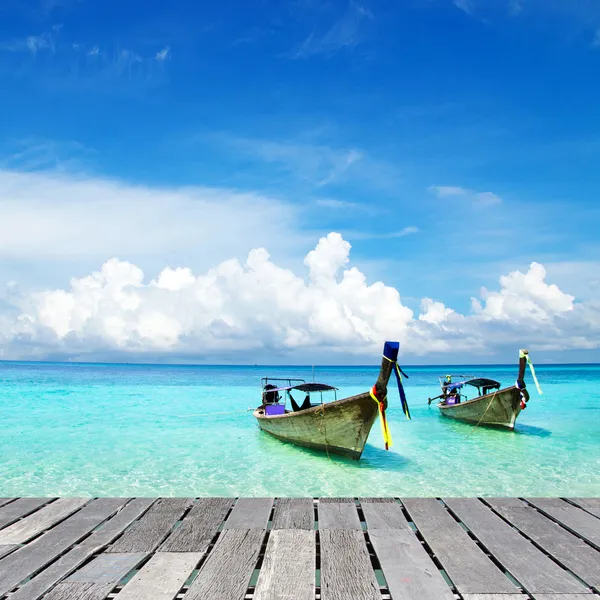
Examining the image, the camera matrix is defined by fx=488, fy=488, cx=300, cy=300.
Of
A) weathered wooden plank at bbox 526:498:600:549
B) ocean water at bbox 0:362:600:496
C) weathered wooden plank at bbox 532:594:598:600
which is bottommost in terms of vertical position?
ocean water at bbox 0:362:600:496

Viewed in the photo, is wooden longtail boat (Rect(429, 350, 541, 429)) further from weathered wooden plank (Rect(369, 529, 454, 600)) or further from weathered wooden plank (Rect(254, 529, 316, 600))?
weathered wooden plank (Rect(254, 529, 316, 600))

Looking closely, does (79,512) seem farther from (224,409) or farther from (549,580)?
(224,409)

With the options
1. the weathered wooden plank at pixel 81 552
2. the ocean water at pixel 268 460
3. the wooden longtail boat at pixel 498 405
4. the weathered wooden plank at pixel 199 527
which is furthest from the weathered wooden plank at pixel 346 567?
the wooden longtail boat at pixel 498 405

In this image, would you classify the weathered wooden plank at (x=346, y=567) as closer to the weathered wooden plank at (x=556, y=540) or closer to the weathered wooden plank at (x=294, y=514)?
the weathered wooden plank at (x=294, y=514)

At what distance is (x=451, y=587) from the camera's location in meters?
3.08

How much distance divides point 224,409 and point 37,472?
17.2 meters

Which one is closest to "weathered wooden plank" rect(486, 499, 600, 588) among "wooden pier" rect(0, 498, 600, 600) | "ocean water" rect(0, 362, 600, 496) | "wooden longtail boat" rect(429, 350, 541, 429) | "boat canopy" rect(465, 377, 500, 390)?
"wooden pier" rect(0, 498, 600, 600)

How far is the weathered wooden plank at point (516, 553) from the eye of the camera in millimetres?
3078

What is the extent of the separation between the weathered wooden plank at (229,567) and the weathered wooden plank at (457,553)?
1.33 m

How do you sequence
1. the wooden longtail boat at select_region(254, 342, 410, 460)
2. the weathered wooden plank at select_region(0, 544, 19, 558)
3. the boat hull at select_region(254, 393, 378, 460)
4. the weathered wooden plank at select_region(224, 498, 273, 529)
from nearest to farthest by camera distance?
the weathered wooden plank at select_region(0, 544, 19, 558)
the weathered wooden plank at select_region(224, 498, 273, 529)
the wooden longtail boat at select_region(254, 342, 410, 460)
the boat hull at select_region(254, 393, 378, 460)

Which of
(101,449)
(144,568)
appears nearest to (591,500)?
(144,568)

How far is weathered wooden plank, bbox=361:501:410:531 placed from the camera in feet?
13.5

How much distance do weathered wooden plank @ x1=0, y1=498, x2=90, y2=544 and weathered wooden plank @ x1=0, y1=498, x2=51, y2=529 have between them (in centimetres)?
9

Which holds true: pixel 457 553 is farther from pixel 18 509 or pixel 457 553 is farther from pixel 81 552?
pixel 18 509
